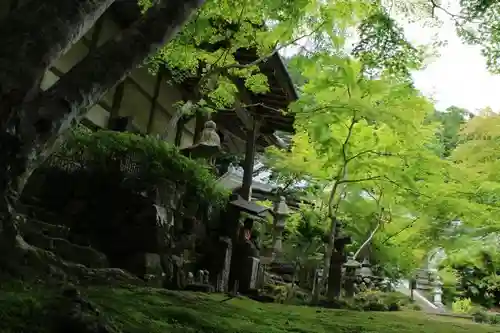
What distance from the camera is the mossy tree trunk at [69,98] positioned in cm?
367

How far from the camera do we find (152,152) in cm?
834

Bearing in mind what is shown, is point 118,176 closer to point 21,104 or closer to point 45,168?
point 45,168

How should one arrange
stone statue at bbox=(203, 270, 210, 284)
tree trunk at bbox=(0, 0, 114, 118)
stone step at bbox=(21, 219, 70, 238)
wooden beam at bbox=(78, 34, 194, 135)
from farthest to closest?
1. wooden beam at bbox=(78, 34, 194, 135)
2. stone statue at bbox=(203, 270, 210, 284)
3. stone step at bbox=(21, 219, 70, 238)
4. tree trunk at bbox=(0, 0, 114, 118)

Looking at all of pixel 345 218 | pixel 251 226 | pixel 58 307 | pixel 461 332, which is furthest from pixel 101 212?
pixel 345 218

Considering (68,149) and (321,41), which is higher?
(321,41)

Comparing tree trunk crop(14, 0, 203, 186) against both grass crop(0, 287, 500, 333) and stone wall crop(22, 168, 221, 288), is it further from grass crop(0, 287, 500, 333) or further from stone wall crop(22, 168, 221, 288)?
stone wall crop(22, 168, 221, 288)

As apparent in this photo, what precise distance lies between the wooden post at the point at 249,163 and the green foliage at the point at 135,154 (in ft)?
15.0

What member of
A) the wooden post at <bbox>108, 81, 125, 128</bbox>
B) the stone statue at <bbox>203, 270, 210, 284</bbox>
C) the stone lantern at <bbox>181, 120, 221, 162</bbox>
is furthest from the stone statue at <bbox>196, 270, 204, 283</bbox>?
the wooden post at <bbox>108, 81, 125, 128</bbox>

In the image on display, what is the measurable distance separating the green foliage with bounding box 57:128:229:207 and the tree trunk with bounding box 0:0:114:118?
13.5ft

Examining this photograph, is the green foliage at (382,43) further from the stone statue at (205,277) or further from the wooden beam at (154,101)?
the wooden beam at (154,101)

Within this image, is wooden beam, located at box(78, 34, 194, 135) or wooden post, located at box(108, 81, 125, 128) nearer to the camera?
wooden beam, located at box(78, 34, 194, 135)

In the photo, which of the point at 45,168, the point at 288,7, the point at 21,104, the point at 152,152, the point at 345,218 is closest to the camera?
the point at 21,104

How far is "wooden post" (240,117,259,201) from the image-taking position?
13355 millimetres

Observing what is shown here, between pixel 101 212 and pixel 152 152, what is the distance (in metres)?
1.27
